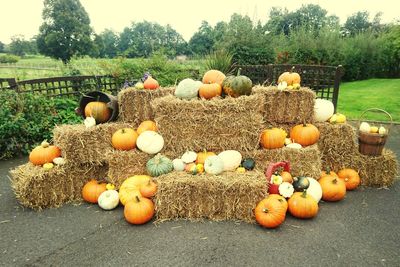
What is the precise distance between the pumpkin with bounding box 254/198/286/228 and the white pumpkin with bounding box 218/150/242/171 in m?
0.71

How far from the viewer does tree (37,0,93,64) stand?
45.8 meters

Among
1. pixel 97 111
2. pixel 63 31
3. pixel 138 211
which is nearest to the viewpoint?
pixel 138 211

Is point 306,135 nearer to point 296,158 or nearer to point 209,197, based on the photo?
point 296,158

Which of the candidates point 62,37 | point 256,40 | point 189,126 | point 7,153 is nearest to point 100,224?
point 189,126

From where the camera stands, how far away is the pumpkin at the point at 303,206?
352cm

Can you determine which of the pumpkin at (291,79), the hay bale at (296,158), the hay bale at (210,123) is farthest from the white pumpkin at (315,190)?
the pumpkin at (291,79)

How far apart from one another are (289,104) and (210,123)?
4.43ft

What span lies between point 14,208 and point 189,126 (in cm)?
249

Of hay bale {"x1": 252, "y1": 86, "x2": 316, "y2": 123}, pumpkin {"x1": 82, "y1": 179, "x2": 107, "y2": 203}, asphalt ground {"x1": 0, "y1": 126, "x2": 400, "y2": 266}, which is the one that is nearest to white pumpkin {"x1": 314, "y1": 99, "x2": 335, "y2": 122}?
hay bale {"x1": 252, "y1": 86, "x2": 316, "y2": 123}

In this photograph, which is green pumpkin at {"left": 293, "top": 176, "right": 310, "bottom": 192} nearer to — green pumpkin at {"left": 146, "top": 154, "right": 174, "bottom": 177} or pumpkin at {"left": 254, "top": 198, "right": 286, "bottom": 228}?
pumpkin at {"left": 254, "top": 198, "right": 286, "bottom": 228}

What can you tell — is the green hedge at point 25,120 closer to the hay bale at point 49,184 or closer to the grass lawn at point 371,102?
the hay bale at point 49,184

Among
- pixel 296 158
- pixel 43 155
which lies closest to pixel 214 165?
pixel 296 158

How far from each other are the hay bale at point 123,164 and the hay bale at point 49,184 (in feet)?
1.31

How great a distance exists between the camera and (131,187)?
393 cm
